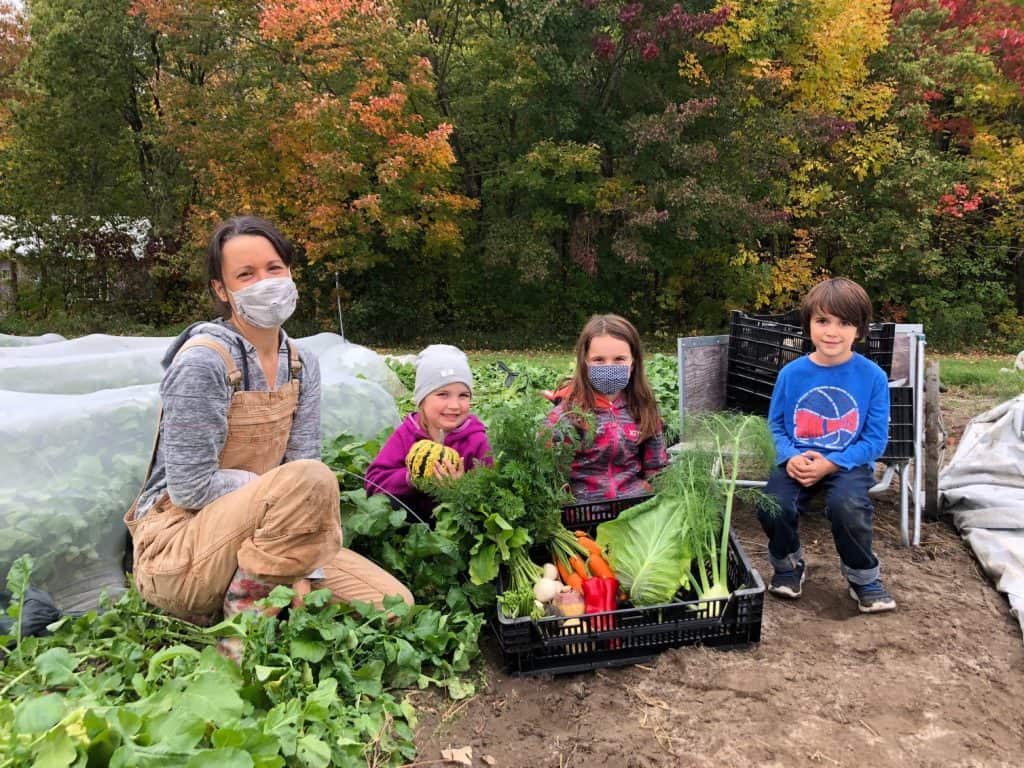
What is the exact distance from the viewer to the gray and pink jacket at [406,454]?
139 inches

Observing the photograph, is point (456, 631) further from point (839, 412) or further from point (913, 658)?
point (839, 412)

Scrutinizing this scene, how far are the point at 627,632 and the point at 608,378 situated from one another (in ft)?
4.04

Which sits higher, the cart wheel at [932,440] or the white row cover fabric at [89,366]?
the white row cover fabric at [89,366]

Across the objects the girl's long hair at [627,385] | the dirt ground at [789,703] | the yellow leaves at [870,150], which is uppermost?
the yellow leaves at [870,150]

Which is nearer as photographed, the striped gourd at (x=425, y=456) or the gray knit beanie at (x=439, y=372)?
the striped gourd at (x=425, y=456)

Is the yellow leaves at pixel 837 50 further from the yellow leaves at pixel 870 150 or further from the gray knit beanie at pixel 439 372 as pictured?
the gray knit beanie at pixel 439 372

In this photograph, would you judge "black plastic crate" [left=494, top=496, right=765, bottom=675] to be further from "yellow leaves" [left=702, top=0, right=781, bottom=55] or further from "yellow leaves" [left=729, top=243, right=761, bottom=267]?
"yellow leaves" [left=702, top=0, right=781, bottom=55]

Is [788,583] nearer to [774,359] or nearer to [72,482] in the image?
[774,359]

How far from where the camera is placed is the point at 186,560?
2678 millimetres

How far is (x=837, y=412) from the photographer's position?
3676mm

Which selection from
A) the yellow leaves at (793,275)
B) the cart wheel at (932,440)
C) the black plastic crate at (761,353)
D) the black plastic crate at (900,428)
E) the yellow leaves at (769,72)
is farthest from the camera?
the yellow leaves at (793,275)

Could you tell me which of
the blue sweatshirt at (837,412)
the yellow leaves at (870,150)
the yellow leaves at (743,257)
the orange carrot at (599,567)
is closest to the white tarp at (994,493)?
the blue sweatshirt at (837,412)

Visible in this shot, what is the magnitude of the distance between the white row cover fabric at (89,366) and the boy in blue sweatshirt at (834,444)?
2801 mm

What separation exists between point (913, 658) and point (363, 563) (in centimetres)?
220
